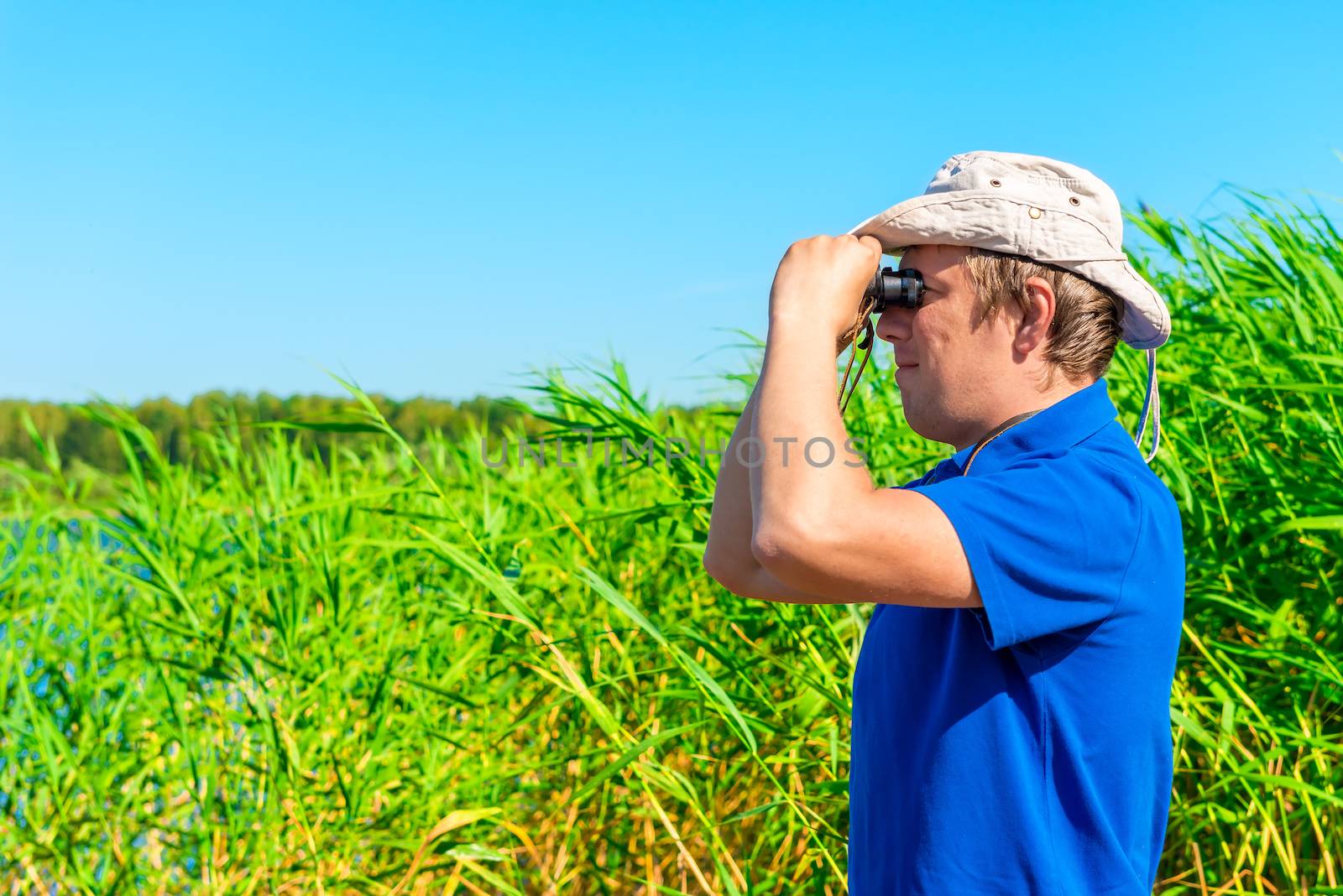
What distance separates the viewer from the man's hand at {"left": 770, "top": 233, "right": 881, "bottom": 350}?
114 cm

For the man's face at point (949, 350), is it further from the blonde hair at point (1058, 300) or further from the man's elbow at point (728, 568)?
the man's elbow at point (728, 568)

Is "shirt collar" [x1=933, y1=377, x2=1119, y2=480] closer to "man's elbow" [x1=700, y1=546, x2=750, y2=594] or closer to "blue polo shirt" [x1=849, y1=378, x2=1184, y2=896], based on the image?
"blue polo shirt" [x1=849, y1=378, x2=1184, y2=896]

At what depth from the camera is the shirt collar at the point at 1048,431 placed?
1164 millimetres

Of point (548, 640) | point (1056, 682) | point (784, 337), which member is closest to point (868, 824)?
point (1056, 682)

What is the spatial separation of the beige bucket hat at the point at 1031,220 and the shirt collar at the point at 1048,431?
0.14m

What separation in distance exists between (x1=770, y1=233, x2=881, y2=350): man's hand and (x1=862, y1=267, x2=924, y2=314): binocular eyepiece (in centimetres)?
3

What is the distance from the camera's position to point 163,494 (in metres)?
3.43

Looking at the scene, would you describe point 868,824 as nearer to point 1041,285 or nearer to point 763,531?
point 763,531

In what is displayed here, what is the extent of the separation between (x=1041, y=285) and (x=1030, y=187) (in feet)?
0.37

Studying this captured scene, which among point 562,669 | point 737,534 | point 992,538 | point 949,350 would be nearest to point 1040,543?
point 992,538

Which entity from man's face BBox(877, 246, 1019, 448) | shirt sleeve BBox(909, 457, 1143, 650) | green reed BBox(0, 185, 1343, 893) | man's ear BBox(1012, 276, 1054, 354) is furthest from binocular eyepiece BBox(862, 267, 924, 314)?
green reed BBox(0, 185, 1343, 893)

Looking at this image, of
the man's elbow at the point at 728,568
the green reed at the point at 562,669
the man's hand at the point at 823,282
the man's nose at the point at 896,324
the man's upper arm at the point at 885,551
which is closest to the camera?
the man's upper arm at the point at 885,551

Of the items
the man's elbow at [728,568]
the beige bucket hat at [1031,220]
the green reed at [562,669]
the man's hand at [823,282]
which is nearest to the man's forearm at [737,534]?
the man's elbow at [728,568]

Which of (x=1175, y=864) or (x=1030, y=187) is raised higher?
(x=1030, y=187)
